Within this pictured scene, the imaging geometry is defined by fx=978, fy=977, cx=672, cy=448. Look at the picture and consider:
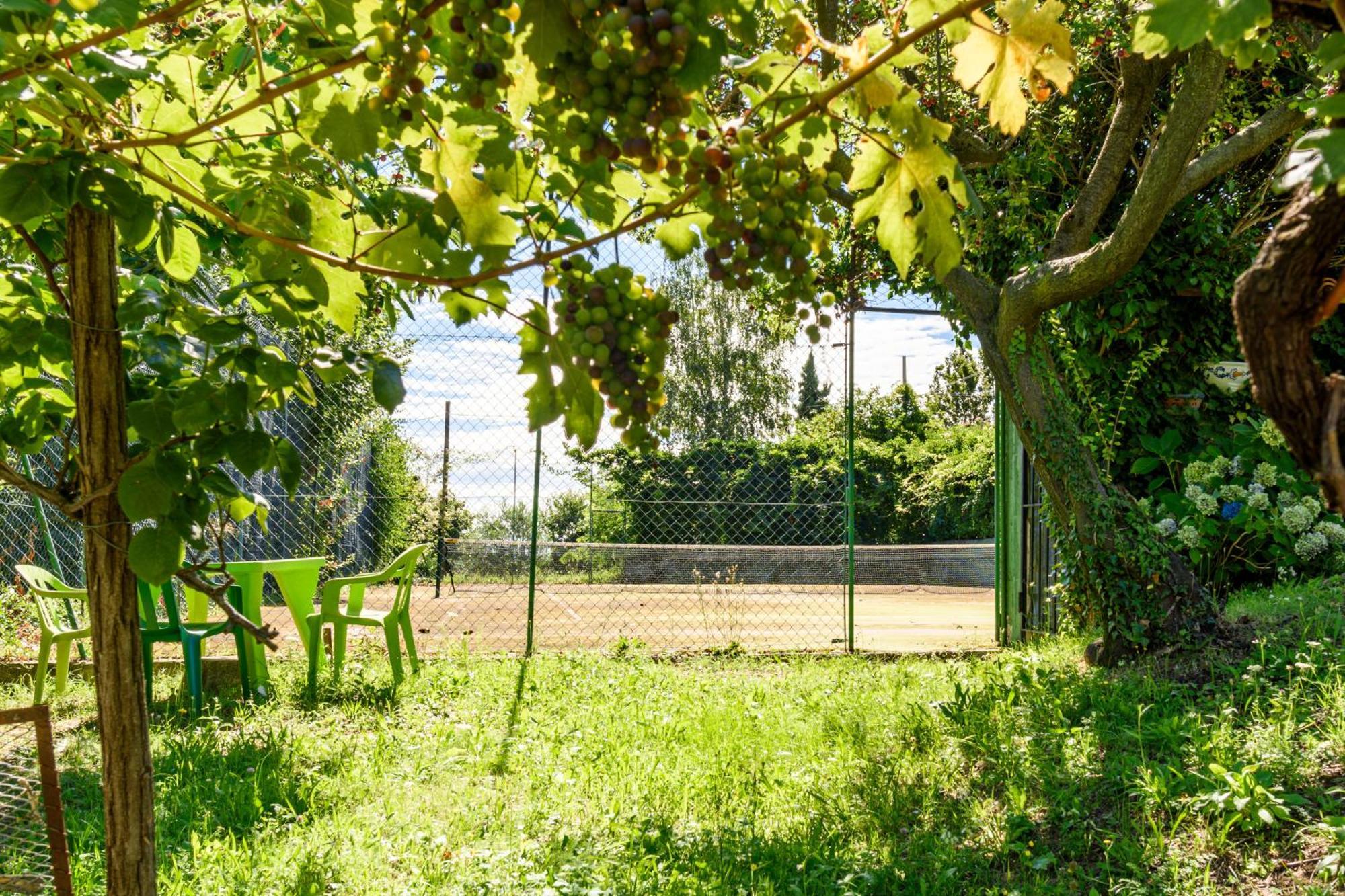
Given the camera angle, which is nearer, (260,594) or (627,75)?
(627,75)

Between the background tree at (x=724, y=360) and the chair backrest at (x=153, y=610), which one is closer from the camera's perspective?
the chair backrest at (x=153, y=610)

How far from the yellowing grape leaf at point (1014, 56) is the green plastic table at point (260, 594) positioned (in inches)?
178

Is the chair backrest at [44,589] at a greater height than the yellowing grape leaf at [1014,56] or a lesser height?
lesser

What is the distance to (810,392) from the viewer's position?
2506cm

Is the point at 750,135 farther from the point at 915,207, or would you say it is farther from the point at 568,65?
the point at 915,207

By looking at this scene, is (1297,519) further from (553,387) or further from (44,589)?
(44,589)

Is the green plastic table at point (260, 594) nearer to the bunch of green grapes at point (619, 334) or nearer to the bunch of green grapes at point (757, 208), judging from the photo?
the bunch of green grapes at point (619, 334)

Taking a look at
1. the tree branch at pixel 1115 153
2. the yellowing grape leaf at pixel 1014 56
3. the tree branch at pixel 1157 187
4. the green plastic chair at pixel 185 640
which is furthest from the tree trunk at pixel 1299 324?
the green plastic chair at pixel 185 640

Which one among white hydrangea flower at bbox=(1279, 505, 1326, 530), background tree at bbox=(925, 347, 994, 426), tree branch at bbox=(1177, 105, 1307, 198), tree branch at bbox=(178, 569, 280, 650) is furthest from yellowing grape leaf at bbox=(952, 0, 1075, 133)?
background tree at bbox=(925, 347, 994, 426)

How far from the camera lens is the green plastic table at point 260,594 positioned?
16.5ft

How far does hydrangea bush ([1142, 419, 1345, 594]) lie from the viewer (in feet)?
18.9

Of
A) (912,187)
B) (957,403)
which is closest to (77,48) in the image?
(912,187)

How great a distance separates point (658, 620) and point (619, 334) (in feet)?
25.0

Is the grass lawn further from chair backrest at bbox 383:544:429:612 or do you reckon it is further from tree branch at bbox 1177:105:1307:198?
tree branch at bbox 1177:105:1307:198
